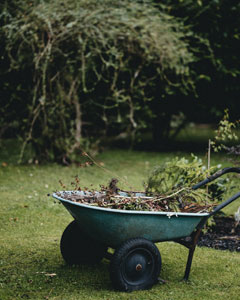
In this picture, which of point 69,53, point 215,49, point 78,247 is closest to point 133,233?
point 78,247

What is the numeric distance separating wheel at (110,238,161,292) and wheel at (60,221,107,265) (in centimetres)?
48

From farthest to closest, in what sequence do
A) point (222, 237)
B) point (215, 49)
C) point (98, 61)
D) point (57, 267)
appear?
point (215, 49) < point (98, 61) < point (222, 237) < point (57, 267)

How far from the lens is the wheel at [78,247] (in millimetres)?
3771

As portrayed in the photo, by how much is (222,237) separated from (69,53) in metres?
4.18

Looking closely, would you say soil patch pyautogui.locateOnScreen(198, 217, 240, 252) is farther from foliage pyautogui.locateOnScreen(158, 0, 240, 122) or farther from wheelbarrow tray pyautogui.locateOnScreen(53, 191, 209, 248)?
foliage pyautogui.locateOnScreen(158, 0, 240, 122)

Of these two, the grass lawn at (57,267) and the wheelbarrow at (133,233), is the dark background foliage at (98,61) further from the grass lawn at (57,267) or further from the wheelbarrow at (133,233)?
the wheelbarrow at (133,233)

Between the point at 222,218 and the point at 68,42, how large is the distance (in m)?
3.93

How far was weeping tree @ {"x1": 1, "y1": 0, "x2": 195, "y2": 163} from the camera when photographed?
7.45 metres

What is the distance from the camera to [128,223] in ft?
10.6

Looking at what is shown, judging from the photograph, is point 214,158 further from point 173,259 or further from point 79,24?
point 173,259

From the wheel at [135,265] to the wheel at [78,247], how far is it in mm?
481

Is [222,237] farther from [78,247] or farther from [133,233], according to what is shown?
[133,233]

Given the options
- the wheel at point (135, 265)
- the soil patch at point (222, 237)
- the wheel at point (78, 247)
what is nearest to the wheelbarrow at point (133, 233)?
the wheel at point (135, 265)

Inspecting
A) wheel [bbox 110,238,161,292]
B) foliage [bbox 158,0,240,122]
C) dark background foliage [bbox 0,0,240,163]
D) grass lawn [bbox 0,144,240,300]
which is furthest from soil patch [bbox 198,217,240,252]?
foliage [bbox 158,0,240,122]
